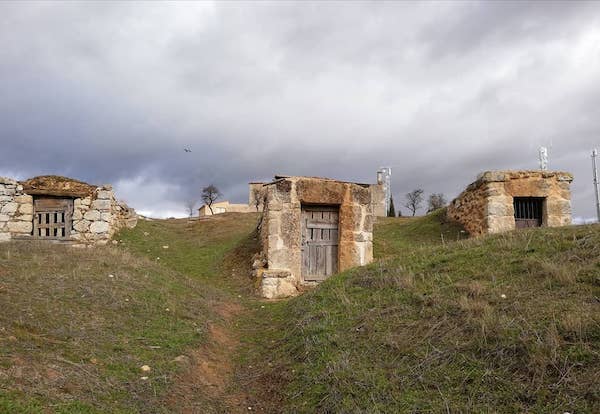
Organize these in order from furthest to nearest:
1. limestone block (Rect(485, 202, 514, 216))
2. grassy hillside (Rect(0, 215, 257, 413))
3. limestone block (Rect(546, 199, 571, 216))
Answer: limestone block (Rect(546, 199, 571, 216))
limestone block (Rect(485, 202, 514, 216))
grassy hillside (Rect(0, 215, 257, 413))

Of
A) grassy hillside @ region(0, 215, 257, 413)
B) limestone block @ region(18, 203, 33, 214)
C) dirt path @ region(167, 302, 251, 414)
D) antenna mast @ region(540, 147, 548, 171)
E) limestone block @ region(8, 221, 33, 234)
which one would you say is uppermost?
antenna mast @ region(540, 147, 548, 171)

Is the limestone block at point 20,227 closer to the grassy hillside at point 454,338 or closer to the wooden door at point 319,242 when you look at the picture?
the wooden door at point 319,242

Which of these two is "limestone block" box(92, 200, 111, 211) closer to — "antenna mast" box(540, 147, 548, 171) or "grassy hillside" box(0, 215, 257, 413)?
"grassy hillside" box(0, 215, 257, 413)

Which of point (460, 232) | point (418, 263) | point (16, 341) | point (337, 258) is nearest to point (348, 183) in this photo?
point (337, 258)

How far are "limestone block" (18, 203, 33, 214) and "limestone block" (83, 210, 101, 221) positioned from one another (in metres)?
1.72

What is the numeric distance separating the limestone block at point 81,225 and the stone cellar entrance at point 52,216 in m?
0.24

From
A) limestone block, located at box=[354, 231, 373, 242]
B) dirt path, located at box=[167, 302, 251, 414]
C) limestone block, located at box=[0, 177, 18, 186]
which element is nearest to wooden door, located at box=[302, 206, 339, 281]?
limestone block, located at box=[354, 231, 373, 242]

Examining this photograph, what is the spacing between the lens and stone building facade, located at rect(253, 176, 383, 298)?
12.5 meters

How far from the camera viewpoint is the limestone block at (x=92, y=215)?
51.7ft

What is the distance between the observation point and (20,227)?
591 inches

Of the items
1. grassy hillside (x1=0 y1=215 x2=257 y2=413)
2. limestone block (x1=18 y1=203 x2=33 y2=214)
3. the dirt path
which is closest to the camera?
grassy hillside (x1=0 y1=215 x2=257 y2=413)

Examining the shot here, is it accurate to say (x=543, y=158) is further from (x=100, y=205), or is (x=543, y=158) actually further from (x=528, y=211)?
(x=100, y=205)

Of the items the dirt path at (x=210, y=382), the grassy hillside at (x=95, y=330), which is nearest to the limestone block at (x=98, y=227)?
the grassy hillside at (x=95, y=330)

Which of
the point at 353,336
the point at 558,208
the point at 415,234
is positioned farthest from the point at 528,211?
the point at 353,336
